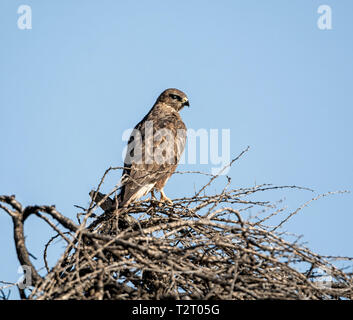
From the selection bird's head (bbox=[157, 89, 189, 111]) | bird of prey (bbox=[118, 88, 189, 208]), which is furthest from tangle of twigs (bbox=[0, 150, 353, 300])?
bird's head (bbox=[157, 89, 189, 111])

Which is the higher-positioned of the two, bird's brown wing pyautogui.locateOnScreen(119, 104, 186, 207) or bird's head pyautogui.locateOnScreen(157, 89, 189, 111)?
bird's head pyautogui.locateOnScreen(157, 89, 189, 111)

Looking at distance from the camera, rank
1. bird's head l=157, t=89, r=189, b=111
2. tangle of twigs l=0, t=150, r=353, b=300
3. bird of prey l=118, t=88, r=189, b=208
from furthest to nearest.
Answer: bird's head l=157, t=89, r=189, b=111 < bird of prey l=118, t=88, r=189, b=208 < tangle of twigs l=0, t=150, r=353, b=300

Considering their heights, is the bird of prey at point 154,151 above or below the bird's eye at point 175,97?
below

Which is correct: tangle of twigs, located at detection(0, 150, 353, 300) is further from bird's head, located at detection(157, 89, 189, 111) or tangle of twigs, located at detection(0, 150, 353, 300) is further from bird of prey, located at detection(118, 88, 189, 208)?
bird's head, located at detection(157, 89, 189, 111)

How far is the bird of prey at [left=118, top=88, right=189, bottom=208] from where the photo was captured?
645 centimetres

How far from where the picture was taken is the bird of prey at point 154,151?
6449mm

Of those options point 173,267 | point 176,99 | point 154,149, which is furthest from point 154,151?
point 173,267

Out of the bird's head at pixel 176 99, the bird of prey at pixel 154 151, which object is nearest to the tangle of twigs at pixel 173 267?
the bird of prey at pixel 154 151

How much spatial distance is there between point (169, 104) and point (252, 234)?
4.93 meters

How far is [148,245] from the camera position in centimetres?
362

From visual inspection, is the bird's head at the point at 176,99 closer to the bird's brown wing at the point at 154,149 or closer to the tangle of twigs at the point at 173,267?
the bird's brown wing at the point at 154,149

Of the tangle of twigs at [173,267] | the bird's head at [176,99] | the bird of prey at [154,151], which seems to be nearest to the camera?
the tangle of twigs at [173,267]
